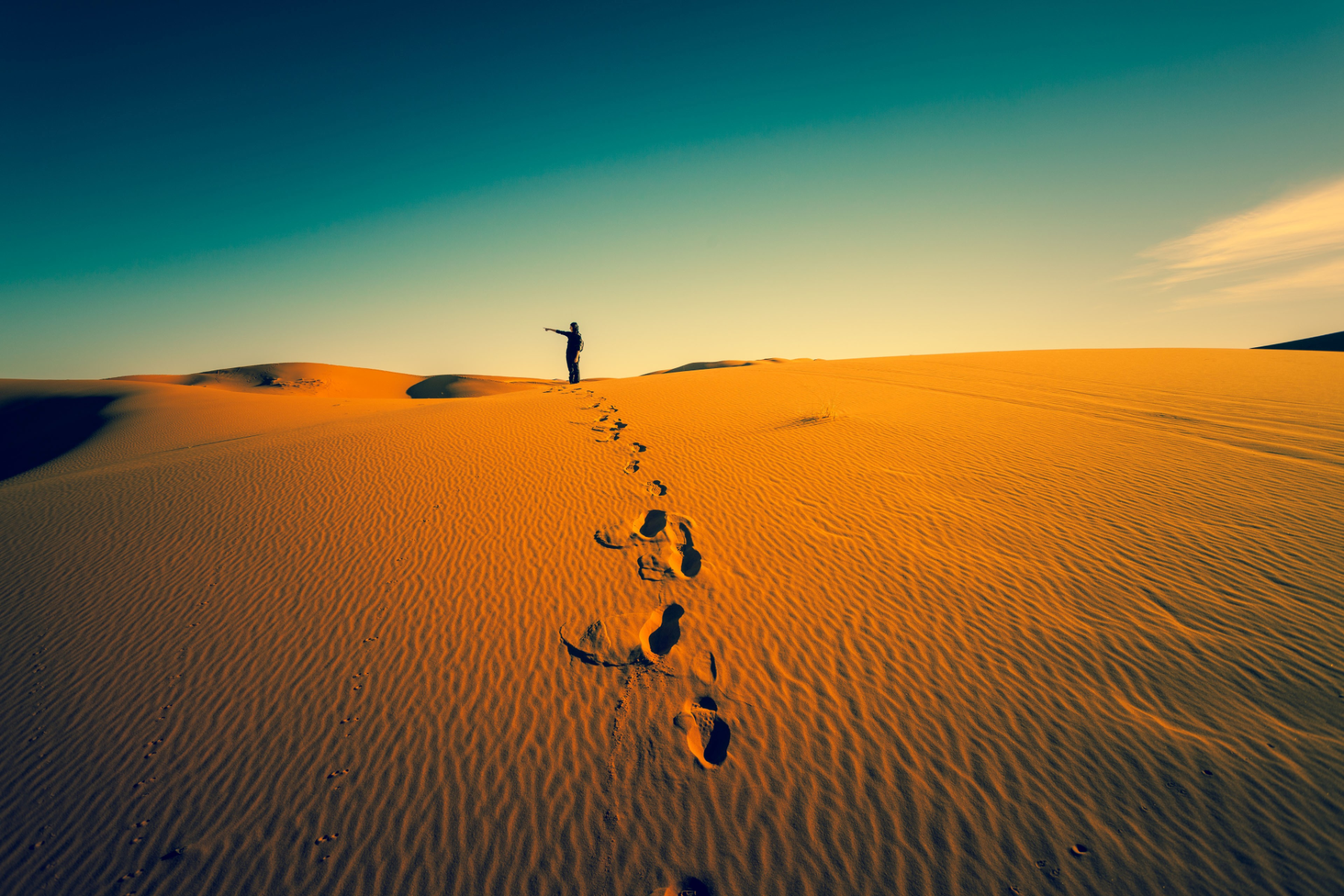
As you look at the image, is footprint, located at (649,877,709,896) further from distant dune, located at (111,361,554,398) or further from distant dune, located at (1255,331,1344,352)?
distant dune, located at (1255,331,1344,352)

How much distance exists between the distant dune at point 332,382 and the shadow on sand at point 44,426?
12.8m

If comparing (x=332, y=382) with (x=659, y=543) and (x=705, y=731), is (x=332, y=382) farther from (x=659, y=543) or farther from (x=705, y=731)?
(x=705, y=731)

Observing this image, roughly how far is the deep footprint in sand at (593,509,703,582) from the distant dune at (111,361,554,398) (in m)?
28.0

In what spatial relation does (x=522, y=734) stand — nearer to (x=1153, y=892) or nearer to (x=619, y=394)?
(x=1153, y=892)

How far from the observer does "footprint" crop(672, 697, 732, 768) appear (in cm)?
337

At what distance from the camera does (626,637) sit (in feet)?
14.9

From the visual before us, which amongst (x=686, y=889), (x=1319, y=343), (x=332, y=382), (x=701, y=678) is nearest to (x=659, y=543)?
(x=701, y=678)

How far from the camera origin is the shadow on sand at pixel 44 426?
49.6 ft

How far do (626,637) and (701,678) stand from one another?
0.87m

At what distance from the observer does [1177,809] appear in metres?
2.83

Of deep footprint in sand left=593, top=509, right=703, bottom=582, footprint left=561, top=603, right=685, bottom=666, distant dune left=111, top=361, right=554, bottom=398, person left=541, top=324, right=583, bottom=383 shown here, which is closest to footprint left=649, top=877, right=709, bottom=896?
footprint left=561, top=603, right=685, bottom=666

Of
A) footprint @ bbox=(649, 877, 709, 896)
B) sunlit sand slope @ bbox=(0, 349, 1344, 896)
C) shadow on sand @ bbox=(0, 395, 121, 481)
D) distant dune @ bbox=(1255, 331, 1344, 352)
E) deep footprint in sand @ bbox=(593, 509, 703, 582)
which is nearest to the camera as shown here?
footprint @ bbox=(649, 877, 709, 896)

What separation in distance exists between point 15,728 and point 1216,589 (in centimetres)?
1009

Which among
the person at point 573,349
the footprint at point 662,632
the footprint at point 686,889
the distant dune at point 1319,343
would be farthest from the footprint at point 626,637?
the distant dune at point 1319,343
